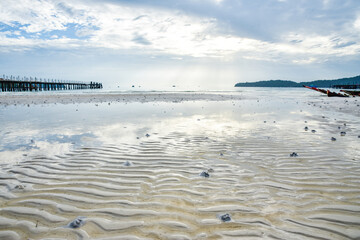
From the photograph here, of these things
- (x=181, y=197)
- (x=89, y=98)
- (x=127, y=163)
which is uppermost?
(x=89, y=98)

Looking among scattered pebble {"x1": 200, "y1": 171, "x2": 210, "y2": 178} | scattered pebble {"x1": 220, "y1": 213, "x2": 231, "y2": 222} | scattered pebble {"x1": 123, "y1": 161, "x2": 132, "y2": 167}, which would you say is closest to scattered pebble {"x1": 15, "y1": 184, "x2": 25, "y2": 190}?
scattered pebble {"x1": 123, "y1": 161, "x2": 132, "y2": 167}

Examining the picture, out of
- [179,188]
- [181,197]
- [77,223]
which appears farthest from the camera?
[179,188]

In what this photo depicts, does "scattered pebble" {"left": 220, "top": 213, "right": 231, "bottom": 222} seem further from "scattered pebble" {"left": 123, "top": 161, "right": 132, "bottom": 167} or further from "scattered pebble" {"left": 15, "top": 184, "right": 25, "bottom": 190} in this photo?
"scattered pebble" {"left": 15, "top": 184, "right": 25, "bottom": 190}

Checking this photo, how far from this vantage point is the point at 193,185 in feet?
14.7

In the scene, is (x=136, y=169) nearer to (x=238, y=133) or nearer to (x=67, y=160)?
(x=67, y=160)

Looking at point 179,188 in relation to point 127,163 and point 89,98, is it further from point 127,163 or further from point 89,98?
point 89,98

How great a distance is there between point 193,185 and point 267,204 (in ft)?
4.69

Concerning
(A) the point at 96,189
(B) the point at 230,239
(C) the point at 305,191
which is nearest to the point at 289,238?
(B) the point at 230,239

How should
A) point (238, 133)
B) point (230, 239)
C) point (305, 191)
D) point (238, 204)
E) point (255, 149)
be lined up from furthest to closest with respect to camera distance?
point (238, 133) < point (255, 149) < point (305, 191) < point (238, 204) < point (230, 239)

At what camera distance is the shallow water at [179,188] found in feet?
10.2

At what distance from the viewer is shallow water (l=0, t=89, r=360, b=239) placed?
3102 mm

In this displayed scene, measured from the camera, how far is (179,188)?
4344mm

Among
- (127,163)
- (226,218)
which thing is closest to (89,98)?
(127,163)

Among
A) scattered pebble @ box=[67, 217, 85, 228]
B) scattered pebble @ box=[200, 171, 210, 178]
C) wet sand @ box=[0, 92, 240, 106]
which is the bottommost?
scattered pebble @ box=[67, 217, 85, 228]
